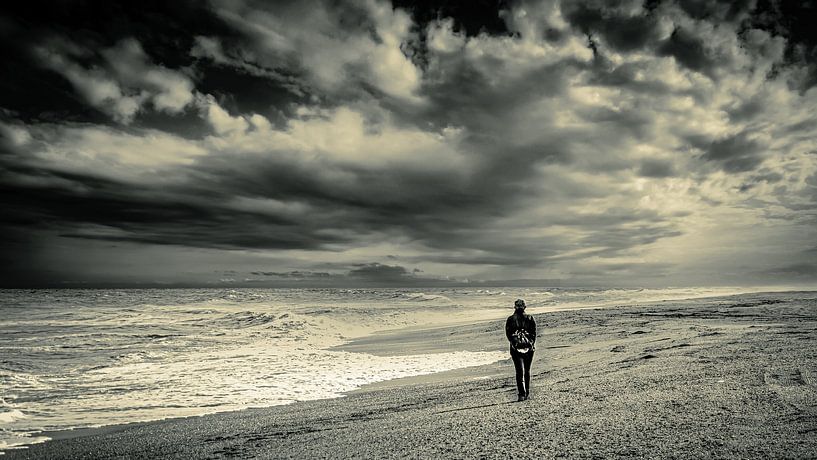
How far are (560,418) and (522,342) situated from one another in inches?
81.8

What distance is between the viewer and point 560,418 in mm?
7477

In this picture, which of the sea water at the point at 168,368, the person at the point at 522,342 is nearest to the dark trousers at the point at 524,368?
the person at the point at 522,342

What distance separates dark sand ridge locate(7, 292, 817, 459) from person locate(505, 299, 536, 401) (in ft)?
1.63

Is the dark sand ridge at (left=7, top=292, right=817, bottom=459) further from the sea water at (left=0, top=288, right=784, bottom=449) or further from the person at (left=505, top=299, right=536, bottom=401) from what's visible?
the sea water at (left=0, top=288, right=784, bottom=449)

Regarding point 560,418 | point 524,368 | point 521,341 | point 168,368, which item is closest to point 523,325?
point 521,341

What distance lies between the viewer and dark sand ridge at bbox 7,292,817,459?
6133 mm

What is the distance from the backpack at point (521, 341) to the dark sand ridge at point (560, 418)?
0.98 metres

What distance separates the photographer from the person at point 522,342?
9281 millimetres

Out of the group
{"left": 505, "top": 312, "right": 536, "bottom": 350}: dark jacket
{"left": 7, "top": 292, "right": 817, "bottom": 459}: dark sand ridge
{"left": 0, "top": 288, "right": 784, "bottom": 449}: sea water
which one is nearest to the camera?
{"left": 7, "top": 292, "right": 817, "bottom": 459}: dark sand ridge

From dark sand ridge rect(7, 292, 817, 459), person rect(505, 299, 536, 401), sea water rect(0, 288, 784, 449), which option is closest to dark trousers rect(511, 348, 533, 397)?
person rect(505, 299, 536, 401)

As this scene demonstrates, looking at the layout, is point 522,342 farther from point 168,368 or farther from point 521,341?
point 168,368

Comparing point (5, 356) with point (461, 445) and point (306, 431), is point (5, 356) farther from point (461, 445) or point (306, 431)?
point (461, 445)

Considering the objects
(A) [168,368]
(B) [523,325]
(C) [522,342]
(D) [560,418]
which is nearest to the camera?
(D) [560,418]

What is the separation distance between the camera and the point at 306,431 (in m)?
8.09
